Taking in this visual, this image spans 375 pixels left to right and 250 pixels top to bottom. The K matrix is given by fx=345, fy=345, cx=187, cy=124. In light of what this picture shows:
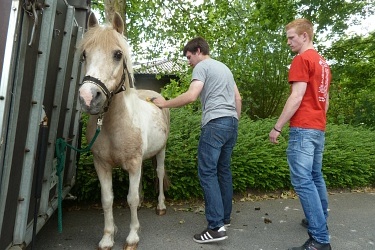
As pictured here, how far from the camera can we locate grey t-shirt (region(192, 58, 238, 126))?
3578 mm

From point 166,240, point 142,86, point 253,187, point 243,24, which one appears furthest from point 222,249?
point 142,86

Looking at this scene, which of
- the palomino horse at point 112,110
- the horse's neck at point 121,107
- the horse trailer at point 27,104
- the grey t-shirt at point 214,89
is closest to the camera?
the horse trailer at point 27,104

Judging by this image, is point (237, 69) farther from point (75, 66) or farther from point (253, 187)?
point (75, 66)

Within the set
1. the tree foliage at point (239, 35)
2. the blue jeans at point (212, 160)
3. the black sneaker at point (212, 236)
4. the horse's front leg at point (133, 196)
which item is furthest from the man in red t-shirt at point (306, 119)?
the tree foliage at point (239, 35)

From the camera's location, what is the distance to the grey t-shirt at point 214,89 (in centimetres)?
358

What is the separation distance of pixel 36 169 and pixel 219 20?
10.2 metres

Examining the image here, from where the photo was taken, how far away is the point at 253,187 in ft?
19.0

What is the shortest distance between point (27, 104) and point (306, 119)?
2422 millimetres

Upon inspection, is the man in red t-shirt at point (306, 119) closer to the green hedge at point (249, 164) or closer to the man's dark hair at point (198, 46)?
the man's dark hair at point (198, 46)

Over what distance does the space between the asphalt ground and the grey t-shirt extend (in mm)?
1372

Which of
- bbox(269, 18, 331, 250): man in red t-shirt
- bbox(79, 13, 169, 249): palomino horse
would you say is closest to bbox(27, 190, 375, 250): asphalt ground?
bbox(79, 13, 169, 249): palomino horse

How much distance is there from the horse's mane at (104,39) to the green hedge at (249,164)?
7.45 ft

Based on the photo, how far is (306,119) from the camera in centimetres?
330

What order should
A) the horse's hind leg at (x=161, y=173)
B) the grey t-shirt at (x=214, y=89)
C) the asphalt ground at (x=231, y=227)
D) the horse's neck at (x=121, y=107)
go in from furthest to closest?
the horse's hind leg at (x=161, y=173)
the asphalt ground at (x=231, y=227)
the grey t-shirt at (x=214, y=89)
the horse's neck at (x=121, y=107)
